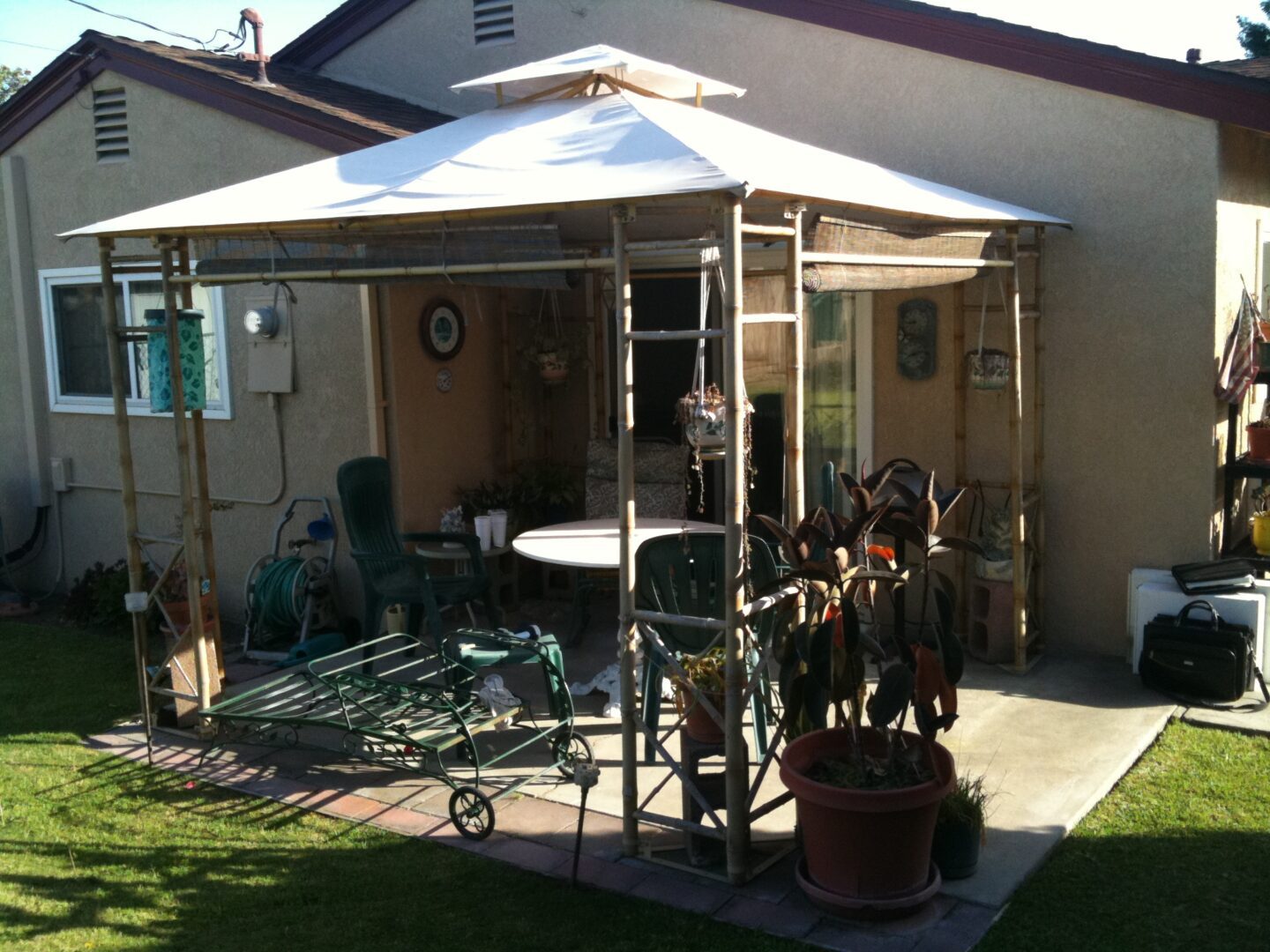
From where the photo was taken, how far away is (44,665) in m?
7.52

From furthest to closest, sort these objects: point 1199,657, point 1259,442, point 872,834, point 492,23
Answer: point 492,23 < point 1259,442 < point 1199,657 < point 872,834

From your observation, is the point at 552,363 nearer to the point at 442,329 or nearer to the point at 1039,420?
the point at 442,329

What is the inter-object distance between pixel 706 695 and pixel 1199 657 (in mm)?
3041

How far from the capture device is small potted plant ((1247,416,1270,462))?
6.67 metres

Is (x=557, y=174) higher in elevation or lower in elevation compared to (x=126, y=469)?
higher

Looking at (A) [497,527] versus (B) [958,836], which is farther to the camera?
(A) [497,527]

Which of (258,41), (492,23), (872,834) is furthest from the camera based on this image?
(492,23)

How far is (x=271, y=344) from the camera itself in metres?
7.85

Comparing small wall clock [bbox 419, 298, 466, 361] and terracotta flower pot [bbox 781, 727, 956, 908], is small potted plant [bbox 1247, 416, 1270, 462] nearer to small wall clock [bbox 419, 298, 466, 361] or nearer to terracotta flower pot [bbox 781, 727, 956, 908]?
terracotta flower pot [bbox 781, 727, 956, 908]

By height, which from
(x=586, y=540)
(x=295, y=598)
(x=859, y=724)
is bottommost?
(x=295, y=598)

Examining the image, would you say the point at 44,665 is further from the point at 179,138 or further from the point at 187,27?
the point at 187,27

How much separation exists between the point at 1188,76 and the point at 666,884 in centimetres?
490

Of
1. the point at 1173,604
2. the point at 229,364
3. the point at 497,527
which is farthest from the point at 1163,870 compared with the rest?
the point at 229,364

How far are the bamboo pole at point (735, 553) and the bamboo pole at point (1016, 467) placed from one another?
2.76 meters
